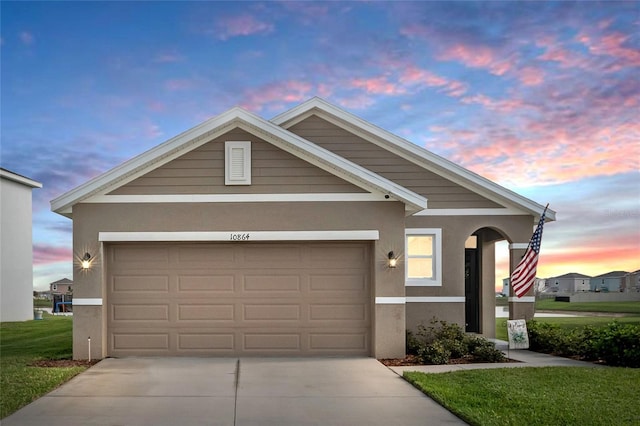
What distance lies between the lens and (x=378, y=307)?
12.2 meters

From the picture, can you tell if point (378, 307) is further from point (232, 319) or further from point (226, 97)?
point (226, 97)

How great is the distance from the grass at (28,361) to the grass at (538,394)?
239 inches

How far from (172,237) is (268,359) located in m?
3.22

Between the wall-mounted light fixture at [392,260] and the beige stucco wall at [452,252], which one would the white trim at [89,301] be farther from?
the beige stucco wall at [452,252]

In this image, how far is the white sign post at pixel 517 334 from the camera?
1415cm

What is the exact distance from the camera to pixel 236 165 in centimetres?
1224

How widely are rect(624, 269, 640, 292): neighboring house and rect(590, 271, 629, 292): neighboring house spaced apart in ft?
5.24

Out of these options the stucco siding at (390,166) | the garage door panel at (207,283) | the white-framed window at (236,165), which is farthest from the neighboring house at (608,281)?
the white-framed window at (236,165)

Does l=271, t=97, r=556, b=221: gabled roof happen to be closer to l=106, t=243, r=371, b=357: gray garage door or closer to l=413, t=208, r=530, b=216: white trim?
l=413, t=208, r=530, b=216: white trim

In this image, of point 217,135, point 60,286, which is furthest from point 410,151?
point 60,286

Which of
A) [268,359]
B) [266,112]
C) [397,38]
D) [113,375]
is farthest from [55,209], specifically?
[397,38]

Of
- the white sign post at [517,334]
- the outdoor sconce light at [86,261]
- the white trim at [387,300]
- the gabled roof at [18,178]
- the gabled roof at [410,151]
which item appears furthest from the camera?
the gabled roof at [18,178]

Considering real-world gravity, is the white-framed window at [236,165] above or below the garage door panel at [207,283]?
above

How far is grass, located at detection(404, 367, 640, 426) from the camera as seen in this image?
7.68m
